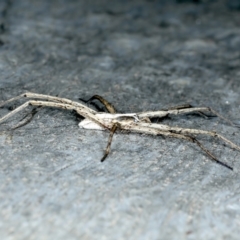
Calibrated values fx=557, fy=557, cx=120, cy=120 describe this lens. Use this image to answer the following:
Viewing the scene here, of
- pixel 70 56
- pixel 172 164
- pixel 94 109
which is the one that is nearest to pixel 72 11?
pixel 70 56

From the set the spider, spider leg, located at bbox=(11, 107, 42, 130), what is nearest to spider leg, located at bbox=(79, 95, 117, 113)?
the spider

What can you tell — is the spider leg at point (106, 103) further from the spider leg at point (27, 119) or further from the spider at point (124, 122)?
the spider leg at point (27, 119)

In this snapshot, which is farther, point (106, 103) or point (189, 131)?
point (106, 103)

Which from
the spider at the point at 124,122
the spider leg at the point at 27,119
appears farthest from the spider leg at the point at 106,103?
the spider leg at the point at 27,119

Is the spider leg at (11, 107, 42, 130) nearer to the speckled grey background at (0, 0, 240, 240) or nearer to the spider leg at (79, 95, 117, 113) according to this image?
the speckled grey background at (0, 0, 240, 240)

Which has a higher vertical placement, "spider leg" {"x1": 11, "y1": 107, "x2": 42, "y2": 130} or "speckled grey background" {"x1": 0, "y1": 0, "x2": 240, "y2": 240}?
"spider leg" {"x1": 11, "y1": 107, "x2": 42, "y2": 130}

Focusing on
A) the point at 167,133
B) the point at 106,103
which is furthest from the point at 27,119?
the point at 167,133

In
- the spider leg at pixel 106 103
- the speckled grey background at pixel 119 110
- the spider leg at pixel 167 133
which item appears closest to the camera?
the speckled grey background at pixel 119 110

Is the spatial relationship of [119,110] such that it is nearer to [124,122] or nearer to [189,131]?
[124,122]

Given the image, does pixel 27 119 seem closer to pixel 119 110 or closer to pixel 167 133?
pixel 119 110
